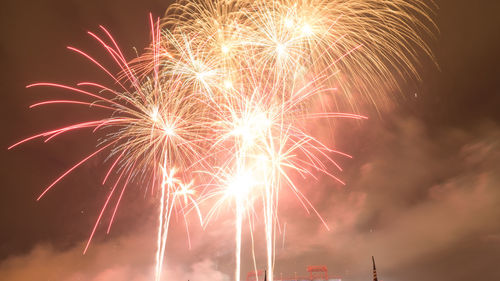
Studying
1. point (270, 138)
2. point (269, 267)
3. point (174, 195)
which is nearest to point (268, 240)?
point (269, 267)

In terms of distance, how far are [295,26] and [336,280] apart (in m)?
70.7

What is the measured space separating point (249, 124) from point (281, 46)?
5047mm

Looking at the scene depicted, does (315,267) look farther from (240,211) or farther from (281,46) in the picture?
(281,46)

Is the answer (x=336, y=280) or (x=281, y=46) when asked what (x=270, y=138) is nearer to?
(x=281, y=46)

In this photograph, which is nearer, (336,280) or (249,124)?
(249,124)

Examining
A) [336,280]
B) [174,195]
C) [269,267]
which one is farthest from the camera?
[336,280]

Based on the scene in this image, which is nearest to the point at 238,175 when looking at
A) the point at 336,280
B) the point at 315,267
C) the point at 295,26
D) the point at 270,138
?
the point at 270,138

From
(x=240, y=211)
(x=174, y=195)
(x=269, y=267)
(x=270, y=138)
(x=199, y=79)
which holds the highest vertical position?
(x=199, y=79)

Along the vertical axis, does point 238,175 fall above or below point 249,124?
below

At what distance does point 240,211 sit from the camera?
22203 millimetres

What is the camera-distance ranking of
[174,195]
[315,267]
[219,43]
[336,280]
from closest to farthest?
[219,43] → [174,195] → [315,267] → [336,280]

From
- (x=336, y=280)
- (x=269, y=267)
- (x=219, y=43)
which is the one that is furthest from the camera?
(x=336, y=280)

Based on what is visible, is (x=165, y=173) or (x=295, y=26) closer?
(x=295, y=26)

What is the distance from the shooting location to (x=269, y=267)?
64.5 ft
